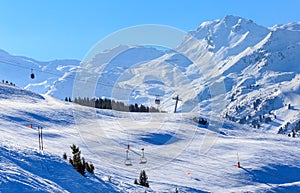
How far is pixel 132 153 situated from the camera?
143 ft

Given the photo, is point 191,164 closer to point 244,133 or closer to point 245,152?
point 245,152

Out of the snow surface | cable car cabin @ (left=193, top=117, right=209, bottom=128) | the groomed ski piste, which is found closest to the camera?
the groomed ski piste

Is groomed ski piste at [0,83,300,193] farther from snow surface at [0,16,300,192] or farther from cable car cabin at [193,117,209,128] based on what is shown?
cable car cabin at [193,117,209,128]

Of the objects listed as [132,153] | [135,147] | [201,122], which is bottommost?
[132,153]

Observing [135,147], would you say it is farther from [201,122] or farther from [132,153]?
[201,122]

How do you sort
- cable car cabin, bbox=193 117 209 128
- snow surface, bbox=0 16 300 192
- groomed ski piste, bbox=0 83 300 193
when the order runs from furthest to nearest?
cable car cabin, bbox=193 117 209 128
snow surface, bbox=0 16 300 192
groomed ski piste, bbox=0 83 300 193

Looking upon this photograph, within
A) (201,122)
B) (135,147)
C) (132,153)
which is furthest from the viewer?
(201,122)

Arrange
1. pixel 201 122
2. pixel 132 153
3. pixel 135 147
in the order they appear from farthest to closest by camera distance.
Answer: pixel 201 122 → pixel 135 147 → pixel 132 153

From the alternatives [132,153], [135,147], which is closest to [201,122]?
[135,147]

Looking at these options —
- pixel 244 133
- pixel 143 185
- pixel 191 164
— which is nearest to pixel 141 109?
pixel 244 133

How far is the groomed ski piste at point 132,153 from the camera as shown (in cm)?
2212

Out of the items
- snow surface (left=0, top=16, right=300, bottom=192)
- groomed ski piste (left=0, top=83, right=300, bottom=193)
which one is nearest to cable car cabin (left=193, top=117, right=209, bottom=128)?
groomed ski piste (left=0, top=83, right=300, bottom=193)

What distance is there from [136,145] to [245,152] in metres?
13.0

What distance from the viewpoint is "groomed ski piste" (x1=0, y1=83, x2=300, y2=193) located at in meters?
22.1
